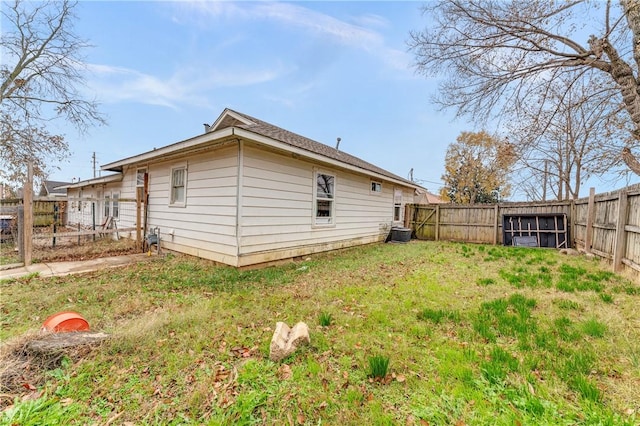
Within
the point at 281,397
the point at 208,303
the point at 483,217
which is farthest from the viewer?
the point at 483,217

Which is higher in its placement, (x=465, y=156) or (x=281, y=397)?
(x=465, y=156)

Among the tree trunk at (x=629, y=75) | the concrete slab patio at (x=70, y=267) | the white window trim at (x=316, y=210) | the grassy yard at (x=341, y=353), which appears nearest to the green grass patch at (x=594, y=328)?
the grassy yard at (x=341, y=353)

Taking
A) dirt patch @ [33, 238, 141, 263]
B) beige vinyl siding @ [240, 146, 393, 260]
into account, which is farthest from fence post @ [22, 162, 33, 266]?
beige vinyl siding @ [240, 146, 393, 260]

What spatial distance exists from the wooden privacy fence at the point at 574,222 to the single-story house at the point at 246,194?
5.28 metres

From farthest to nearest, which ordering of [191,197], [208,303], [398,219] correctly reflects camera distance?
[398,219]
[191,197]
[208,303]

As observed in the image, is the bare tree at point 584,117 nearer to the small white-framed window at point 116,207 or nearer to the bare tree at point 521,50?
the bare tree at point 521,50

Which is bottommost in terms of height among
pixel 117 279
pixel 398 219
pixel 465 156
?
pixel 117 279

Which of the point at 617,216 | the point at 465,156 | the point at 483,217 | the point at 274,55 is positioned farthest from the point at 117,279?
the point at 465,156

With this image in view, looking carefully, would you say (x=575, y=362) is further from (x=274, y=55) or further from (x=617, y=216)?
Answer: (x=274, y=55)

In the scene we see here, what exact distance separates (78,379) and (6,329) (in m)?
1.72

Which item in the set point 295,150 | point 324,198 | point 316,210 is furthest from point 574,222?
point 295,150

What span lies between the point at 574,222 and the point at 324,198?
30.2 ft

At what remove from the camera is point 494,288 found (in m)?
4.63

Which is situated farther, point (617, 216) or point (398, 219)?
point (398, 219)
